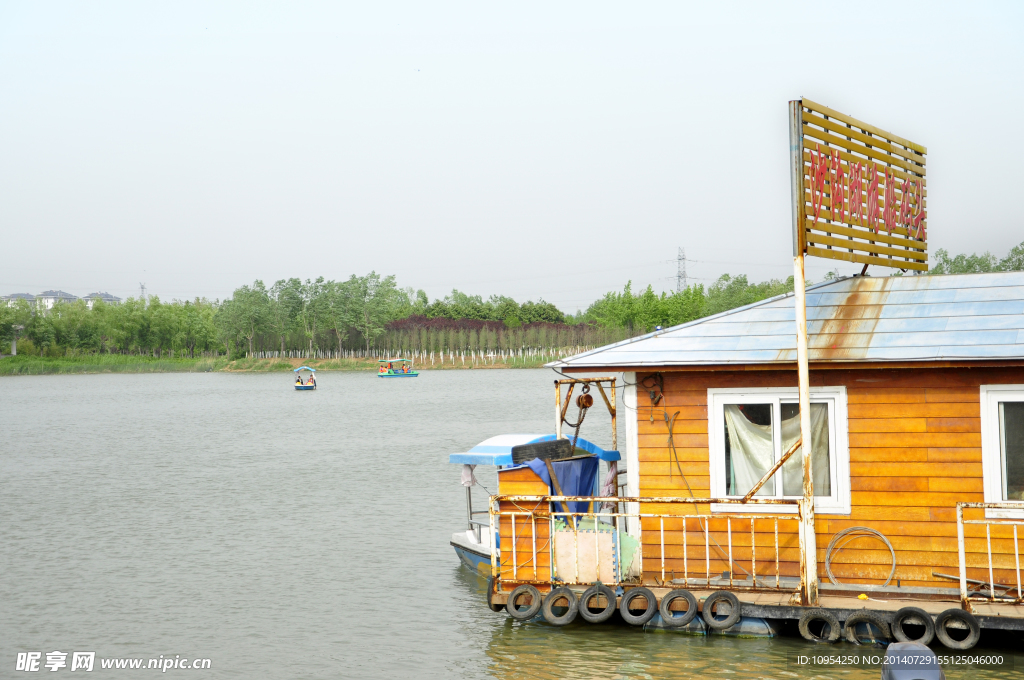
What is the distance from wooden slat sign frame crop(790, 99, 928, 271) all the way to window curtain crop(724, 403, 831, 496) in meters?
2.03

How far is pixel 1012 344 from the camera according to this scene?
9.60 m

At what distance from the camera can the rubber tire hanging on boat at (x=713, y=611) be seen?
978 cm

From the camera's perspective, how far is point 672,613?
398 inches

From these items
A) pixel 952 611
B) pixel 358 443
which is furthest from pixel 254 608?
pixel 358 443

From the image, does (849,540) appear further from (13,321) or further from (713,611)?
(13,321)

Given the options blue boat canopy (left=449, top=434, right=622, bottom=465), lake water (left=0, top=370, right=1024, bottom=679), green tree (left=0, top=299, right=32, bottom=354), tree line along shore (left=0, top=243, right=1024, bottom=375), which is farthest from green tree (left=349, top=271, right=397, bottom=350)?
blue boat canopy (left=449, top=434, right=622, bottom=465)

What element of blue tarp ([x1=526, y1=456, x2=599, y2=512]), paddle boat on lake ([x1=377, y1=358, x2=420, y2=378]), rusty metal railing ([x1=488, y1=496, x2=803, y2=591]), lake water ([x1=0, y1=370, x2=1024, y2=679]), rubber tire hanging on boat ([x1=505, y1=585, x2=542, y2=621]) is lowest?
lake water ([x1=0, y1=370, x2=1024, y2=679])

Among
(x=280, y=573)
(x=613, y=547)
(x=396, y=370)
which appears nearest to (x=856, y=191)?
(x=613, y=547)

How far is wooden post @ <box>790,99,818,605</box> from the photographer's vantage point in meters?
9.42

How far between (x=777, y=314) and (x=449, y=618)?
22.1 feet

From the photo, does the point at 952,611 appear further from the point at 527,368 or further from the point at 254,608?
the point at 527,368

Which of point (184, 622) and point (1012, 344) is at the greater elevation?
point (1012, 344)

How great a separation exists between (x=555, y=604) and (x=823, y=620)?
301cm

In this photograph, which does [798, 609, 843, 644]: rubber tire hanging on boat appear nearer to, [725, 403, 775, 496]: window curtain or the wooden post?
the wooden post
